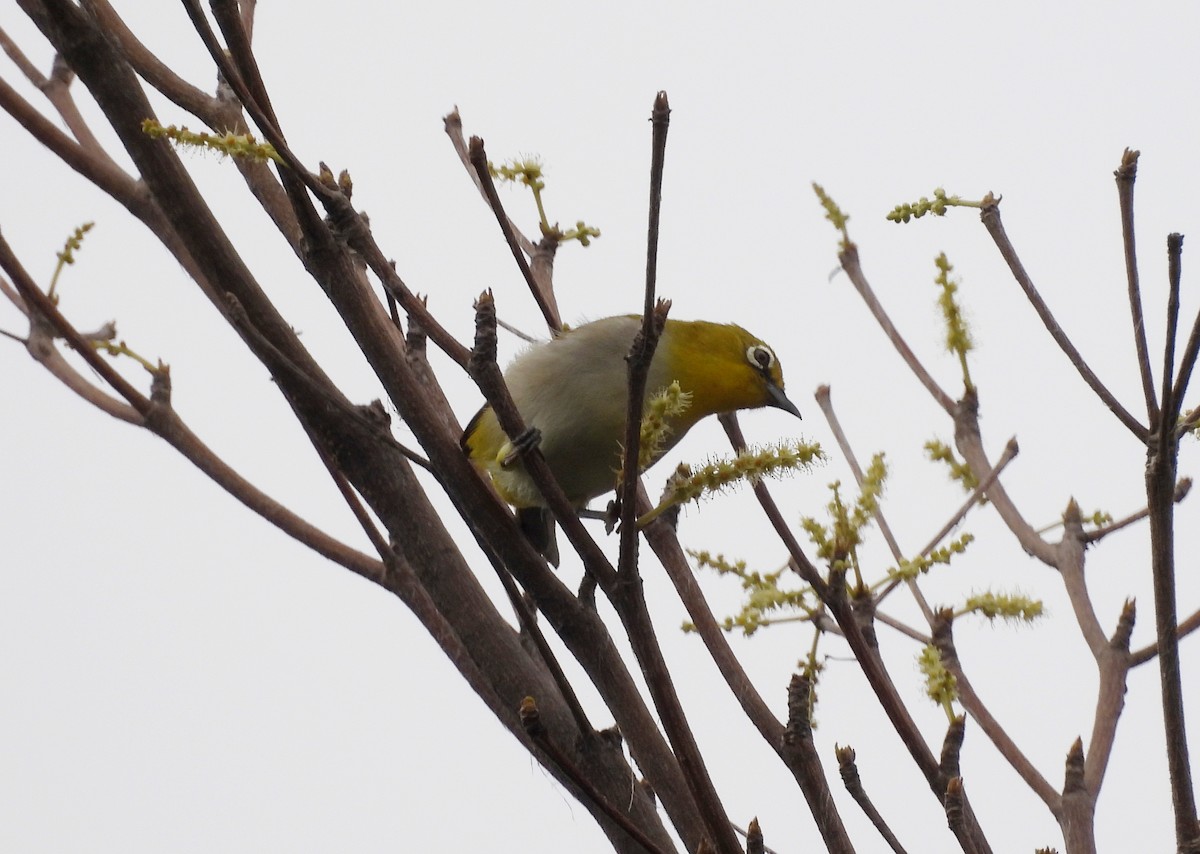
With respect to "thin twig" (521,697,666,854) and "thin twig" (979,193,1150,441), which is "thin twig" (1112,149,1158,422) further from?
"thin twig" (521,697,666,854)

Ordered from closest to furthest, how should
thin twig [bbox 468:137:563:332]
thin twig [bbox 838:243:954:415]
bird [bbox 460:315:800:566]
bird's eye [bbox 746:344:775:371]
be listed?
thin twig [bbox 468:137:563:332] < thin twig [bbox 838:243:954:415] < bird [bbox 460:315:800:566] < bird's eye [bbox 746:344:775:371]

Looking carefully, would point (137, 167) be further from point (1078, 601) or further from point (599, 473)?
point (1078, 601)

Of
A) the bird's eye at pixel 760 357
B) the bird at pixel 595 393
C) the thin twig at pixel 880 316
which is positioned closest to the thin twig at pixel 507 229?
the bird at pixel 595 393

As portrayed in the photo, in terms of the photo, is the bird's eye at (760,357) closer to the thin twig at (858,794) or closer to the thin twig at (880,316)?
the thin twig at (880,316)

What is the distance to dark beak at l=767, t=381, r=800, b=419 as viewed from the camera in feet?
12.6

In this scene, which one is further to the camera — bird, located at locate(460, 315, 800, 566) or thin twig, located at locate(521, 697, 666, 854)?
bird, located at locate(460, 315, 800, 566)

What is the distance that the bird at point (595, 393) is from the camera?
3.23 meters

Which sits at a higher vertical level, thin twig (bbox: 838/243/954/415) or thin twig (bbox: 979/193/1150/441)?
thin twig (bbox: 838/243/954/415)

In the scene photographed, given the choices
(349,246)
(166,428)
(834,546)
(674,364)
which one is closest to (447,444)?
(349,246)

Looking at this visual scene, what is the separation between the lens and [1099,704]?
228 centimetres

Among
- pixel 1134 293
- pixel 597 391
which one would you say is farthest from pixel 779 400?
pixel 1134 293

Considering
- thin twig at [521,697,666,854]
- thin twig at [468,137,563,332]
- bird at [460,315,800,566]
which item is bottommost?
thin twig at [521,697,666,854]

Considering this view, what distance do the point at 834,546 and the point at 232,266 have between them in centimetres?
100

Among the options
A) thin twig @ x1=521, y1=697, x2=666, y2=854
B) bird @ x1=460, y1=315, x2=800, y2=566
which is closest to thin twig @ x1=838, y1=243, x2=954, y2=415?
bird @ x1=460, y1=315, x2=800, y2=566
